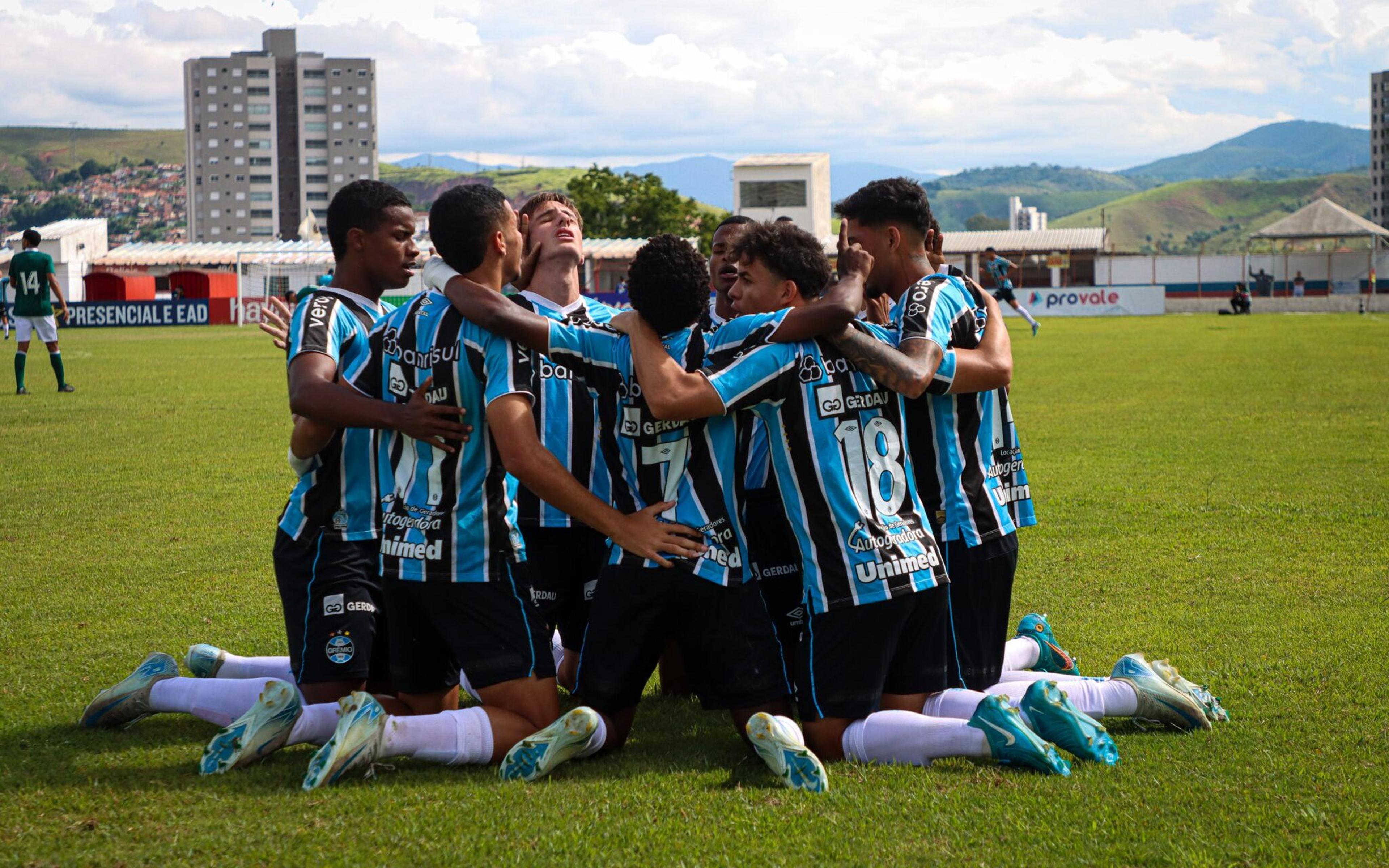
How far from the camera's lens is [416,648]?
14.5 feet

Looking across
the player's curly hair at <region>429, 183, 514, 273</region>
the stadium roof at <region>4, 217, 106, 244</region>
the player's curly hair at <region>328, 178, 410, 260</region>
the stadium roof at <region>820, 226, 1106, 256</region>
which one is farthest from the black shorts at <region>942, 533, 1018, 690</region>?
the stadium roof at <region>4, 217, 106, 244</region>

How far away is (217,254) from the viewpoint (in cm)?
8462

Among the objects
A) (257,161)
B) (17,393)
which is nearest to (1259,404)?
(17,393)

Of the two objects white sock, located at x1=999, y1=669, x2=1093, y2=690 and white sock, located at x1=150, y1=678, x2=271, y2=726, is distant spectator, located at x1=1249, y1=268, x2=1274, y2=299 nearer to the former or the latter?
white sock, located at x1=999, y1=669, x2=1093, y2=690

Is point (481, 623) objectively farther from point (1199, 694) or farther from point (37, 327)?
point (37, 327)

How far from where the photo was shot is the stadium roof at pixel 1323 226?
73312mm

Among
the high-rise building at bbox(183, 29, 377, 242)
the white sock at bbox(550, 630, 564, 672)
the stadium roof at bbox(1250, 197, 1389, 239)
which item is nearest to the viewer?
the white sock at bbox(550, 630, 564, 672)

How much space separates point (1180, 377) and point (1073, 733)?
54.9 ft

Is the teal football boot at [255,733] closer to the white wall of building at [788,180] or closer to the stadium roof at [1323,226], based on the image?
the stadium roof at [1323,226]

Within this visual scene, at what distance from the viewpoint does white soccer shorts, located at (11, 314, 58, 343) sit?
18.6 metres

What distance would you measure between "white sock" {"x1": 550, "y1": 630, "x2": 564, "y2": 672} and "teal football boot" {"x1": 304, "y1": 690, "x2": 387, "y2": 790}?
4.37 feet

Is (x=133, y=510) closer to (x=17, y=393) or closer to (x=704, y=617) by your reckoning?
(x=704, y=617)

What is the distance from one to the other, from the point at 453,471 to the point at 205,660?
162 cm

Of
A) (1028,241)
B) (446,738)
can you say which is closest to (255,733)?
(446,738)
